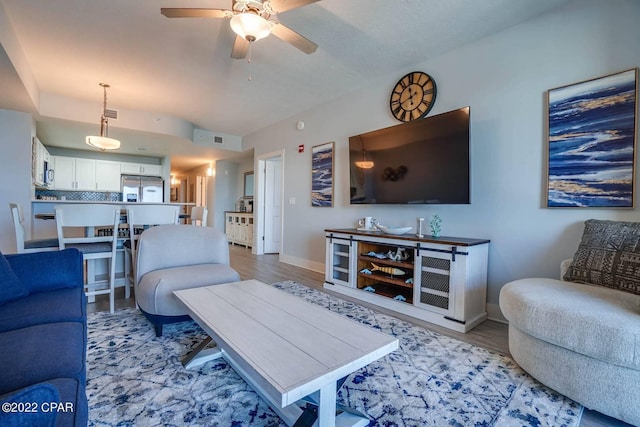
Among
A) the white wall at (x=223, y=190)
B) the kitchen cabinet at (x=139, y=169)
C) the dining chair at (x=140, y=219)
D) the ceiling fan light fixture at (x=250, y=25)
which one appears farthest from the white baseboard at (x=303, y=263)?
the kitchen cabinet at (x=139, y=169)

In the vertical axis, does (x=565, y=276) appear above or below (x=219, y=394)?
above

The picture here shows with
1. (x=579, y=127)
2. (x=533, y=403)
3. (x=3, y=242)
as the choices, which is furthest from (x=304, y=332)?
(x=3, y=242)

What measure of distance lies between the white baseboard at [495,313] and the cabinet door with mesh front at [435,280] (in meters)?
0.52

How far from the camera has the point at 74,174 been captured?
6.13 m

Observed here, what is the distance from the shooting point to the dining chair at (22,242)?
2.46m

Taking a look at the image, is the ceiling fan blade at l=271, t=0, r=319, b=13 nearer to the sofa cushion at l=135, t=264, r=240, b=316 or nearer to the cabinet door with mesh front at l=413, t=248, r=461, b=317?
the sofa cushion at l=135, t=264, r=240, b=316

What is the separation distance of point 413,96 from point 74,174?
684 centimetres

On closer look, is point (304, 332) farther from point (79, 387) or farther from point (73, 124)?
point (73, 124)

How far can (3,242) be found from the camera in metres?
3.89

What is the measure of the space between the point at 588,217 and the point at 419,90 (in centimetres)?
195

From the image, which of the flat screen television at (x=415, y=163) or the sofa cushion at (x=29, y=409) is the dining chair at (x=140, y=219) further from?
the sofa cushion at (x=29, y=409)

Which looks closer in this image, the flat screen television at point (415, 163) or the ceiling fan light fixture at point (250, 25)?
the ceiling fan light fixture at point (250, 25)

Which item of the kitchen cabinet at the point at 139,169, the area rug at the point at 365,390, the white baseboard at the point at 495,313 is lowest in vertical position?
the area rug at the point at 365,390

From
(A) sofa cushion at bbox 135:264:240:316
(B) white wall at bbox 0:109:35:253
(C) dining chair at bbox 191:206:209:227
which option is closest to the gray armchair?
(A) sofa cushion at bbox 135:264:240:316
